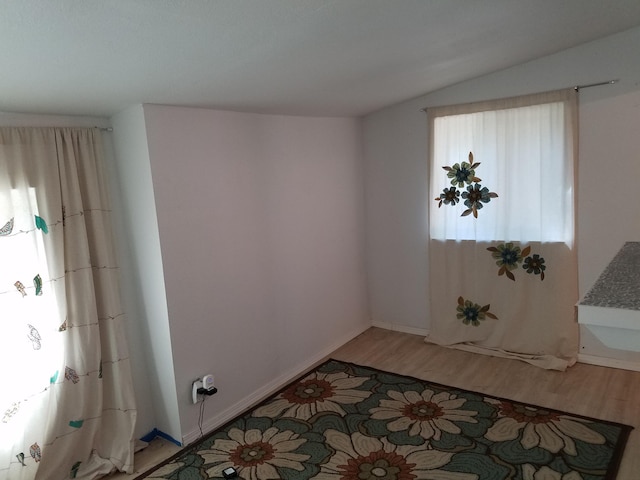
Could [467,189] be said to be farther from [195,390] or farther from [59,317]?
[59,317]

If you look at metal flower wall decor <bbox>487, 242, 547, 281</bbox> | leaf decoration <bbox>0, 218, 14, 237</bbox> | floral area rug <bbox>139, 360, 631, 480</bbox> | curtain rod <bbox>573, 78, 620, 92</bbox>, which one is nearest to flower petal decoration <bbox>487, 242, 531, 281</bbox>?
metal flower wall decor <bbox>487, 242, 547, 281</bbox>

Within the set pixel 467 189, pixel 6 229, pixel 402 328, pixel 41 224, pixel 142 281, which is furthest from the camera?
pixel 402 328

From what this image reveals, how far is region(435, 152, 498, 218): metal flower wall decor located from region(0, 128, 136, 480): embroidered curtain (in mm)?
2631

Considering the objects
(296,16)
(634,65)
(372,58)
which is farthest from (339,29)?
(634,65)

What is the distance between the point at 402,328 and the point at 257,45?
3.18 metres

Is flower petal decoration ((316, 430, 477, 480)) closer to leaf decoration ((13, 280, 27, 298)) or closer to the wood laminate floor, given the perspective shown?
the wood laminate floor

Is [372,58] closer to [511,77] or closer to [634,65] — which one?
[511,77]

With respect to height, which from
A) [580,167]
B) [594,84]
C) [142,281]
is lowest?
[142,281]

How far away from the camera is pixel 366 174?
430 cm

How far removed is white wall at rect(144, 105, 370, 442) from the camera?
8.63ft

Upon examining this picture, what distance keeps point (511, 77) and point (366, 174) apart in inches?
59.1

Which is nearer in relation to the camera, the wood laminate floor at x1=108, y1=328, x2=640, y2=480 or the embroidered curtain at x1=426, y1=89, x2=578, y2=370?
the wood laminate floor at x1=108, y1=328, x2=640, y2=480

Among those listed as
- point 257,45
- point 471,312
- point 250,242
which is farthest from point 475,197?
point 257,45

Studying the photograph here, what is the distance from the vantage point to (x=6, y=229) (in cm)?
216
